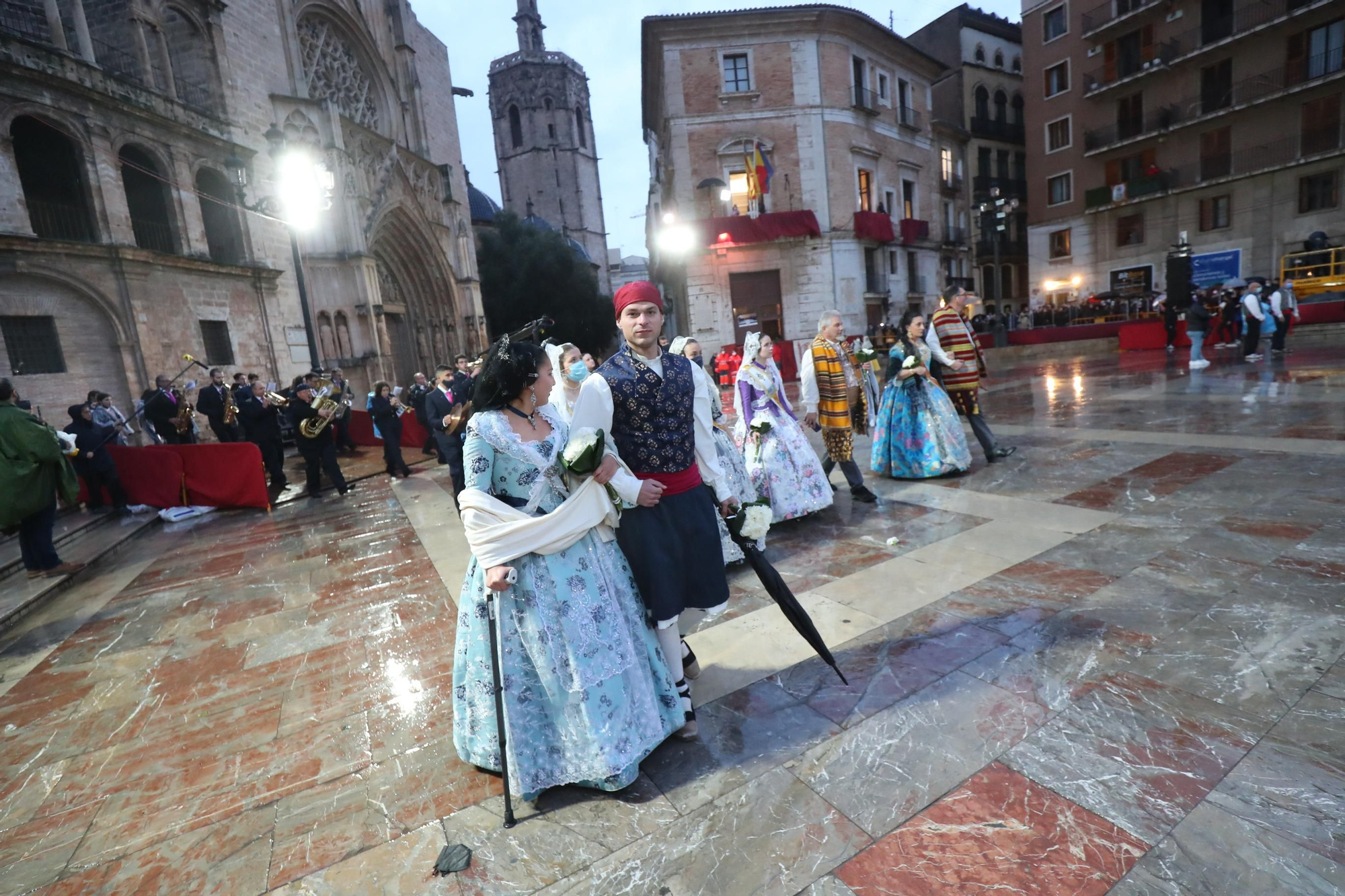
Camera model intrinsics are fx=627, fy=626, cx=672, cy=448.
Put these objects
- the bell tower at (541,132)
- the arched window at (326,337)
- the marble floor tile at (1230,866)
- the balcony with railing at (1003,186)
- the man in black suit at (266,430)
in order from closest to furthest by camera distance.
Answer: the marble floor tile at (1230,866), the man in black suit at (266,430), the arched window at (326,337), the balcony with railing at (1003,186), the bell tower at (541,132)

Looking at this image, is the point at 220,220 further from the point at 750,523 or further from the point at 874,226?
the point at 874,226

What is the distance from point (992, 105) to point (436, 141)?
2897 centimetres

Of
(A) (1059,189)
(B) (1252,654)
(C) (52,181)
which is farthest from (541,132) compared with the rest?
(B) (1252,654)

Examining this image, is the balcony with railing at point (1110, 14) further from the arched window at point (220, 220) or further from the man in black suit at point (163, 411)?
the man in black suit at point (163, 411)

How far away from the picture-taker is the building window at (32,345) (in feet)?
37.8

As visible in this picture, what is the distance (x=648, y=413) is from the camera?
2725 mm

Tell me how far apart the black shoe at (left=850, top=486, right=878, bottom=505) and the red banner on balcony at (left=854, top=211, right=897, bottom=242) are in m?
21.5

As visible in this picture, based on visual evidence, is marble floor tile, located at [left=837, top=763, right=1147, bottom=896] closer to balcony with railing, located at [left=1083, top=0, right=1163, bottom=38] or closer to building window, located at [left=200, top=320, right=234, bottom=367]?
building window, located at [left=200, top=320, right=234, bottom=367]

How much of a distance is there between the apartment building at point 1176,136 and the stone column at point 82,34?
33284mm

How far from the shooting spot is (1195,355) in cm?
1268

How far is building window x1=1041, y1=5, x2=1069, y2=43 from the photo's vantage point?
92.8 feet

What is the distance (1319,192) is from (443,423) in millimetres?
29903

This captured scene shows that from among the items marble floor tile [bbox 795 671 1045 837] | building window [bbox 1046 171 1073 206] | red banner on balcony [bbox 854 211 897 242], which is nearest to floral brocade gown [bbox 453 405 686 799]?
marble floor tile [bbox 795 671 1045 837]

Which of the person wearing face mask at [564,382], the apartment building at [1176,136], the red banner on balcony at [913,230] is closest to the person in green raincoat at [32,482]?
the person wearing face mask at [564,382]
